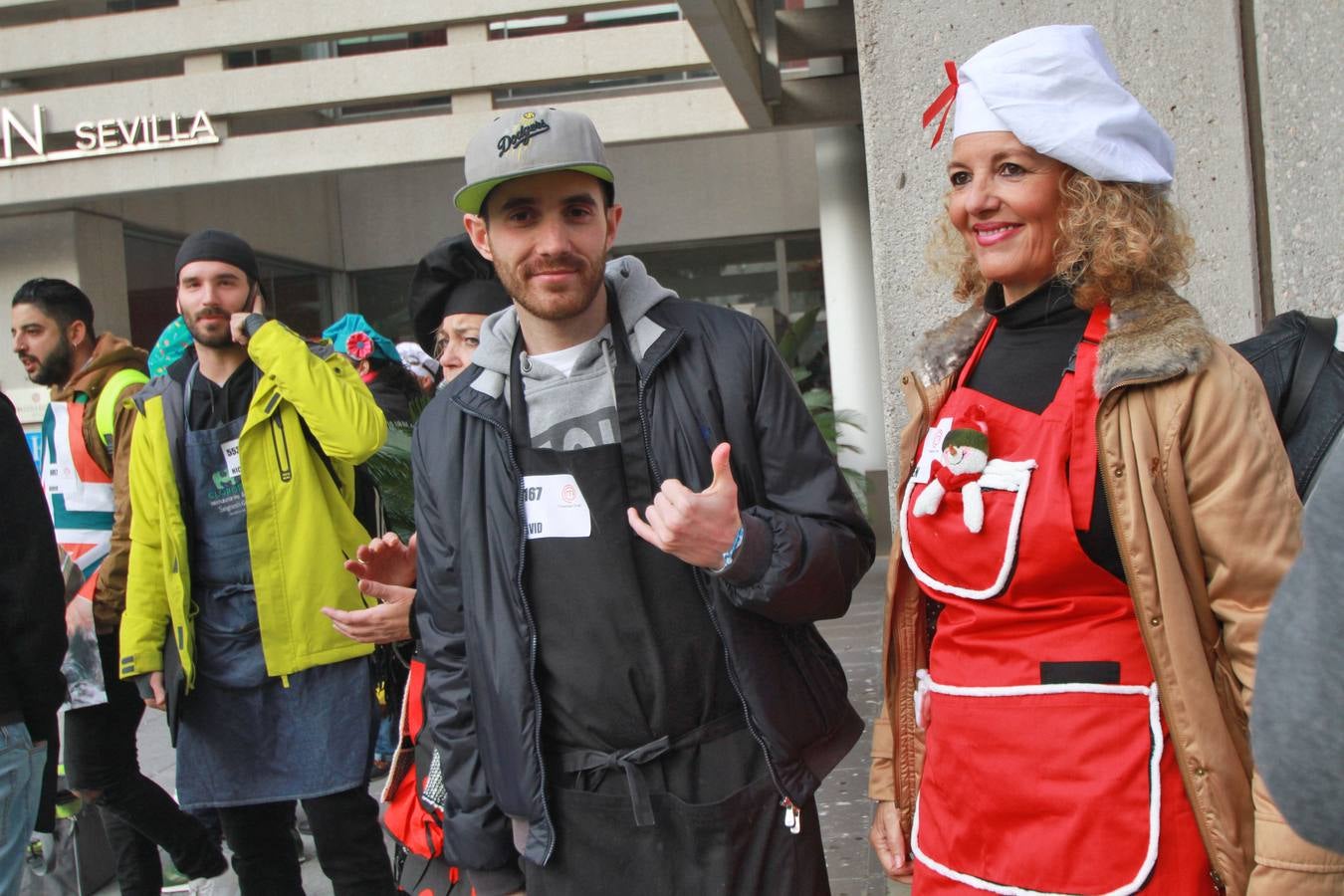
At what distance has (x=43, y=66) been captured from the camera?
467 inches

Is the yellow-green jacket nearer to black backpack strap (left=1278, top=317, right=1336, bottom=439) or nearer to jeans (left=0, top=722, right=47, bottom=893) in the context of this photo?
jeans (left=0, top=722, right=47, bottom=893)

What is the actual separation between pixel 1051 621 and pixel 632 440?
0.85m

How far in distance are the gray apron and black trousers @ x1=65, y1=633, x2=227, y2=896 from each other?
71 cm

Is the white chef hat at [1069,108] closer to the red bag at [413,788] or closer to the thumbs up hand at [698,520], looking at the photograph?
the thumbs up hand at [698,520]

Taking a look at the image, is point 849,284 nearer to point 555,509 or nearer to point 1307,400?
point 555,509

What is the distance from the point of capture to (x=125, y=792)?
429 cm

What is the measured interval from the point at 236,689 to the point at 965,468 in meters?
2.63

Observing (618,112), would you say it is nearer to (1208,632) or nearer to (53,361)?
(53,361)

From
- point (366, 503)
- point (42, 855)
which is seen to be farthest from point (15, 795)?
point (42, 855)

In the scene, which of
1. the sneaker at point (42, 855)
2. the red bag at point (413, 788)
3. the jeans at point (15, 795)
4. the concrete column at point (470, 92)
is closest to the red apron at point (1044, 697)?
the red bag at point (413, 788)

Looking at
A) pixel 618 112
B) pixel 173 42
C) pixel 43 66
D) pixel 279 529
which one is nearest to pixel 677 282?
pixel 618 112

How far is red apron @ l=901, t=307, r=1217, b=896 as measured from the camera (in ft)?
5.86

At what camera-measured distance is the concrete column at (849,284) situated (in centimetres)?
1162

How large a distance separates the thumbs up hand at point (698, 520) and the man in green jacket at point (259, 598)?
1.87 m
